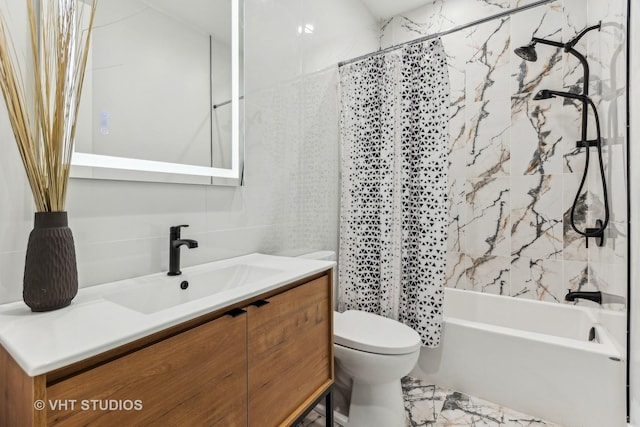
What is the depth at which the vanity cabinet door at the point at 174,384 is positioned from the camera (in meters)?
0.57

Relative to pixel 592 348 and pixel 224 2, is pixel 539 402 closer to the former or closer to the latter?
pixel 592 348

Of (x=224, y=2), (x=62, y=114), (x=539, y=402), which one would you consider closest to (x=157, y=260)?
(x=62, y=114)

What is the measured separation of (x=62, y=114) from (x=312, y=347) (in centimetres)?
110

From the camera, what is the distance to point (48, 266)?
0.73 meters

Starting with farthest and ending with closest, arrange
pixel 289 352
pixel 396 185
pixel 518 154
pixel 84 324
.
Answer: pixel 518 154 → pixel 396 185 → pixel 289 352 → pixel 84 324

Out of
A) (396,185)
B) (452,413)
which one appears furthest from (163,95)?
(452,413)

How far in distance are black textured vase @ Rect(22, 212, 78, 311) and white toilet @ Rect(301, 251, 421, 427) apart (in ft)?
3.83

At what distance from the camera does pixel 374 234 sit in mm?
1949

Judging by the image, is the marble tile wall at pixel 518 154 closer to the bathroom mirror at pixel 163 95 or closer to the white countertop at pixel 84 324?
the bathroom mirror at pixel 163 95

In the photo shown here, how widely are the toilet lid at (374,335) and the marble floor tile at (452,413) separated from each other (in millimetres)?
488

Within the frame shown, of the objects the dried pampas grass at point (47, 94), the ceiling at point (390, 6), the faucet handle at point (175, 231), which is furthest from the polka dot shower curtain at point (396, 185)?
the dried pampas grass at point (47, 94)

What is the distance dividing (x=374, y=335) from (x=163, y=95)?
145 centimetres

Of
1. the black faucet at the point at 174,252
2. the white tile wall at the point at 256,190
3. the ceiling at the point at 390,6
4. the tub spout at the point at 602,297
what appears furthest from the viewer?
the ceiling at the point at 390,6

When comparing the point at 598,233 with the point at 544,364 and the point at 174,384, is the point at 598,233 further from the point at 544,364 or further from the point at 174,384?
the point at 174,384
